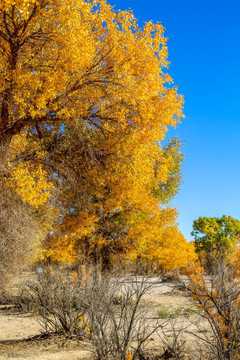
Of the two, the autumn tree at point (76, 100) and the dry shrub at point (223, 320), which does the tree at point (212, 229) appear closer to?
Answer: the autumn tree at point (76, 100)

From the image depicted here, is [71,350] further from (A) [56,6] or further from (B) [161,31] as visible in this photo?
(B) [161,31]

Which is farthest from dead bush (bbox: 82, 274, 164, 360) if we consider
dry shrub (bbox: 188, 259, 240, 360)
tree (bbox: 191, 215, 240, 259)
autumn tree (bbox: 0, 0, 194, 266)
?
tree (bbox: 191, 215, 240, 259)

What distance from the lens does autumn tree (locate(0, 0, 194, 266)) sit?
10.4 m

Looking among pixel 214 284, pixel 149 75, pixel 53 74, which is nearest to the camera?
pixel 214 284

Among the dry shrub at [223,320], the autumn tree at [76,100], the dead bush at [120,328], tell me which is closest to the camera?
the dry shrub at [223,320]

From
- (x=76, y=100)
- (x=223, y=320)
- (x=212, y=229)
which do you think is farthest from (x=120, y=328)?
(x=212, y=229)

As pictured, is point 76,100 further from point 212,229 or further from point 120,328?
point 212,229

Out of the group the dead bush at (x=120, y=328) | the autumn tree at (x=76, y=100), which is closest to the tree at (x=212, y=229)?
the autumn tree at (x=76, y=100)

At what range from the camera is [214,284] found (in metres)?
5.80

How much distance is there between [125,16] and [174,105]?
140 inches

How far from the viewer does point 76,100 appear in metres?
11.5

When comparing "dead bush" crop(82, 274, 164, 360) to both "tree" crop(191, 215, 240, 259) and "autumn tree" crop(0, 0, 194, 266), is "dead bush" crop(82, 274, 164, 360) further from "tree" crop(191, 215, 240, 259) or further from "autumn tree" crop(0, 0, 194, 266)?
"tree" crop(191, 215, 240, 259)

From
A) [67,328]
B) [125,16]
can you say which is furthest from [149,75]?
[67,328]

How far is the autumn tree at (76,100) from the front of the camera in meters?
10.4
